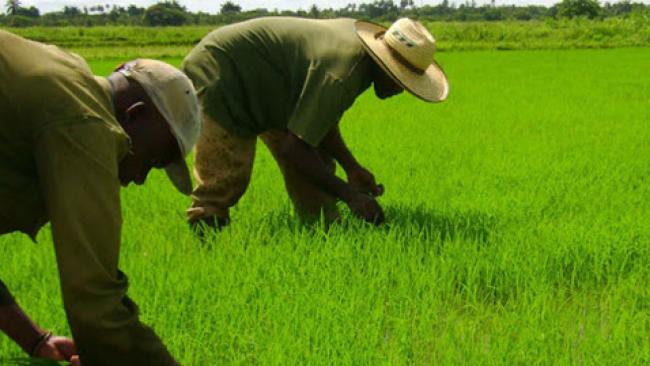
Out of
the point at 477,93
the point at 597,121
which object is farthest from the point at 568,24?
the point at 597,121

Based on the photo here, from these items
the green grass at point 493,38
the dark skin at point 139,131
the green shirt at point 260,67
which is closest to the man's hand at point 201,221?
the green shirt at point 260,67

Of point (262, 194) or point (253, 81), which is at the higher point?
point (253, 81)

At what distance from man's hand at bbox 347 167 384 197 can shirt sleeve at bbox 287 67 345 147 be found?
0.64 m

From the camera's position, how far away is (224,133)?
9.57ft

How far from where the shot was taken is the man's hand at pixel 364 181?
3.18 meters

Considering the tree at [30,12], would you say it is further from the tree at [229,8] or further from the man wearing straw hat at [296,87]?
the man wearing straw hat at [296,87]

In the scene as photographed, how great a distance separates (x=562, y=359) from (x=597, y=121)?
17.5 feet

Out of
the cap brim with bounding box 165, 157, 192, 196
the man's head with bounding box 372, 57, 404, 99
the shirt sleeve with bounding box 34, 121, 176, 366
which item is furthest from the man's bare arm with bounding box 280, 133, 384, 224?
the shirt sleeve with bounding box 34, 121, 176, 366

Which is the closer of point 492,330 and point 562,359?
point 562,359

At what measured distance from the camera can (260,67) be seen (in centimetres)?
289

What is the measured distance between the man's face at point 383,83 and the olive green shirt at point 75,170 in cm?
161

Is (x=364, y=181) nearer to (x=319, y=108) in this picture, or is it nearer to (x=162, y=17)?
(x=319, y=108)

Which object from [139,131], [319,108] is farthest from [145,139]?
[319,108]

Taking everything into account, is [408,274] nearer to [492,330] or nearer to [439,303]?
[439,303]
